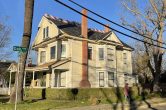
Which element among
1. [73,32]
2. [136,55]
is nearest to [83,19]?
[73,32]

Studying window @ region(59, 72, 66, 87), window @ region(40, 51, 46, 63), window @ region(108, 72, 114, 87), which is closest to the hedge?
window @ region(59, 72, 66, 87)

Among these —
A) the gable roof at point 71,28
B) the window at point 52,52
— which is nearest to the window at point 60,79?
the window at point 52,52

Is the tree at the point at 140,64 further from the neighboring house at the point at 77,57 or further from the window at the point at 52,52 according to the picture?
the window at the point at 52,52

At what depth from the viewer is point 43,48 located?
3812 cm

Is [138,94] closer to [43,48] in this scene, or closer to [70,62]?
[70,62]

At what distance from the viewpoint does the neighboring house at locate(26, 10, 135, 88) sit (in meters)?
33.2

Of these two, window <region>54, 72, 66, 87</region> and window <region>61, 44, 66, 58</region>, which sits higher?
window <region>61, 44, 66, 58</region>

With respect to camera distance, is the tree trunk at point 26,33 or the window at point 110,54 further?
the window at point 110,54

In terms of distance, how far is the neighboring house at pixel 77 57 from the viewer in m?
33.2

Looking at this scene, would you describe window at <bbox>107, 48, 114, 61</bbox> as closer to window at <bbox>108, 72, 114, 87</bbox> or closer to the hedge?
window at <bbox>108, 72, 114, 87</bbox>

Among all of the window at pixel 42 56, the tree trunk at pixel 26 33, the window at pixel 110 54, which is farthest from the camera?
the window at pixel 42 56

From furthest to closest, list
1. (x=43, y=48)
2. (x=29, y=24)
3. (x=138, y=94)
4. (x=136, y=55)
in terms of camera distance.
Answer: (x=136, y=55)
(x=43, y=48)
(x=138, y=94)
(x=29, y=24)

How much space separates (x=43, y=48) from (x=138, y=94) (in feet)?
46.8

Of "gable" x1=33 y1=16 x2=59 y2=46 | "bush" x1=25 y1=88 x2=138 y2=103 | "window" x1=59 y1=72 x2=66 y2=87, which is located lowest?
"bush" x1=25 y1=88 x2=138 y2=103
